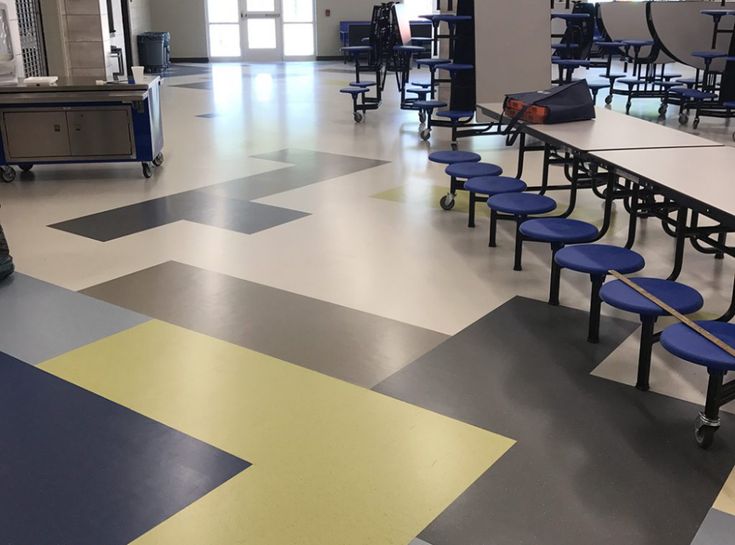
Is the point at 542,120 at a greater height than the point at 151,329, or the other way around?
the point at 542,120

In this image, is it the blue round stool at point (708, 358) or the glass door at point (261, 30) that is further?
the glass door at point (261, 30)

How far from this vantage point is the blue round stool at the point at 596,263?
319 centimetres

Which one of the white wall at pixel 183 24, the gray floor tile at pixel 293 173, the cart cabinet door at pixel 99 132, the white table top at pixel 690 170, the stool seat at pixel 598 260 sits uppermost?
the white wall at pixel 183 24

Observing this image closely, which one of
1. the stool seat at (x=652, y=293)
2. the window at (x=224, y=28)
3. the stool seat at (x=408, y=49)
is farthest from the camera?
the window at (x=224, y=28)

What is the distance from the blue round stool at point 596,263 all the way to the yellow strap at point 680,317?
Answer: 0.08m

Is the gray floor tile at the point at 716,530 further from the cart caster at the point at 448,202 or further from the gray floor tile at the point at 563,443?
the cart caster at the point at 448,202

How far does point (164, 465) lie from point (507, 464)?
1146mm

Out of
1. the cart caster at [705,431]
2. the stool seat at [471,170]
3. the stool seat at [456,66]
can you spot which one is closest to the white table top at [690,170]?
the cart caster at [705,431]

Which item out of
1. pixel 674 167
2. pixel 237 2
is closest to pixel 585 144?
pixel 674 167

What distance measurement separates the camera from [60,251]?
4672mm

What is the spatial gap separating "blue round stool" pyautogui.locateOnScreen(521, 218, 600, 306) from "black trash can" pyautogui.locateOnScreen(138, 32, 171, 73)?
546 inches

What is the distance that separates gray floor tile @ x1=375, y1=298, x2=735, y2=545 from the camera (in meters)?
2.19

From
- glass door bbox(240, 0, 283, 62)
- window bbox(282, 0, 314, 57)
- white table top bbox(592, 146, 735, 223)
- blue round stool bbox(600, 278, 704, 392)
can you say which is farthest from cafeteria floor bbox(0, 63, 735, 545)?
window bbox(282, 0, 314, 57)

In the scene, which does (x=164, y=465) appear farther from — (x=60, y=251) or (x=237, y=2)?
(x=237, y=2)
